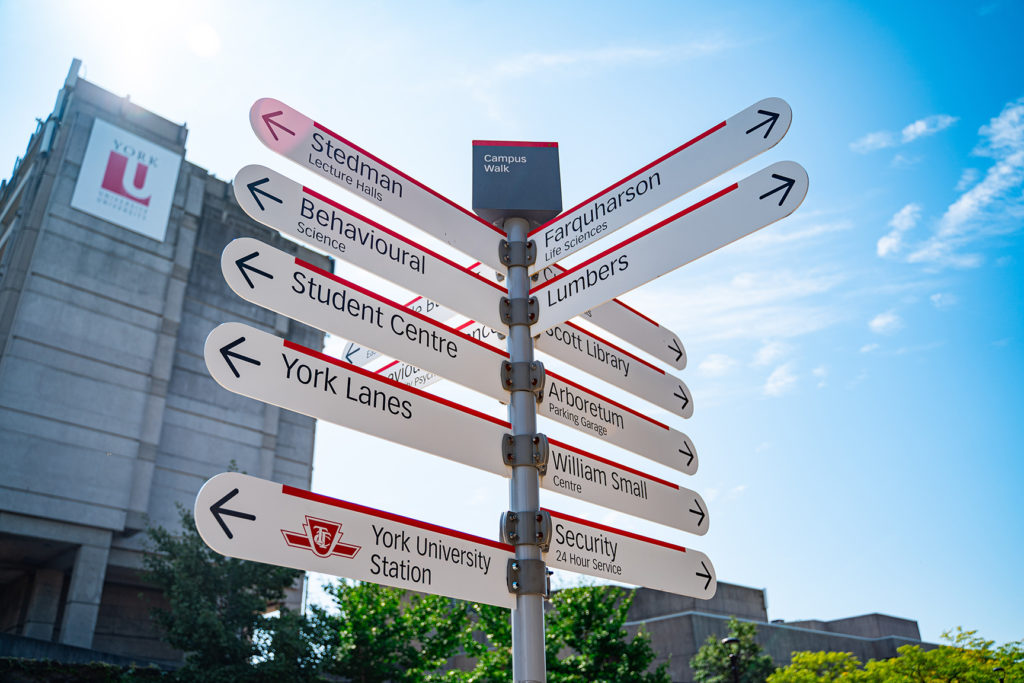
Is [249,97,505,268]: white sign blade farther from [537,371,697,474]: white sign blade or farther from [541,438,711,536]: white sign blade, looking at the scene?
[541,438,711,536]: white sign blade

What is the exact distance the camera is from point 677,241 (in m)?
4.20

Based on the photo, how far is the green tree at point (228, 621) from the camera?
22.2 metres

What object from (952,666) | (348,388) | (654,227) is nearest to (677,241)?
(654,227)

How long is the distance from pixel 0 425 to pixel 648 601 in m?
31.0

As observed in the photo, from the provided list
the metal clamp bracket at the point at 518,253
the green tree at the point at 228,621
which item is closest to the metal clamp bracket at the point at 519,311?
the metal clamp bracket at the point at 518,253

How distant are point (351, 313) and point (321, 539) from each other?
4.12 feet

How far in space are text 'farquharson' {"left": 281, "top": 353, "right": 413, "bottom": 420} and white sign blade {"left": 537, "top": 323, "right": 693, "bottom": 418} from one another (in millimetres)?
1090

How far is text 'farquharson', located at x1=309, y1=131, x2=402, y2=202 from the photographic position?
171 inches

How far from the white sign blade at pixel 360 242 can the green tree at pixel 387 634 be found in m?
22.6

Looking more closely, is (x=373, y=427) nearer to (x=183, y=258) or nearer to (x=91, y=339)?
(x=91, y=339)

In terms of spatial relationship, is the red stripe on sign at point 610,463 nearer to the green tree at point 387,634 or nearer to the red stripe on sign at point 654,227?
the red stripe on sign at point 654,227

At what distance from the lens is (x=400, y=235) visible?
4508 mm

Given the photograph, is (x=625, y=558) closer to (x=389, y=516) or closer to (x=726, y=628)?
(x=389, y=516)

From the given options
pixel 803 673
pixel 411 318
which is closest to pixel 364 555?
pixel 411 318
